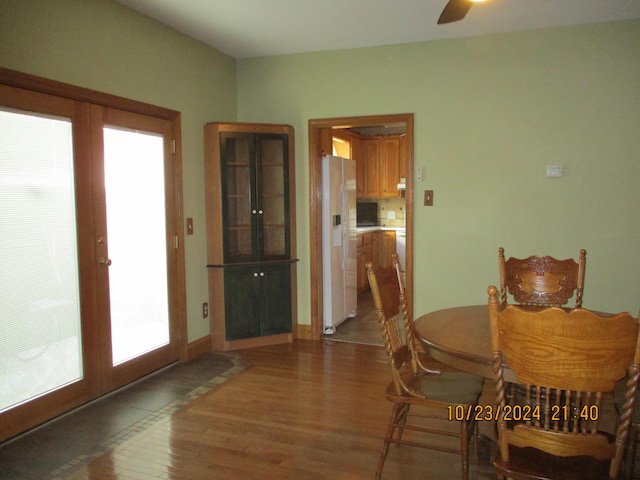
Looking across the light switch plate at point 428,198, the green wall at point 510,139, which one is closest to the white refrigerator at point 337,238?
the green wall at point 510,139

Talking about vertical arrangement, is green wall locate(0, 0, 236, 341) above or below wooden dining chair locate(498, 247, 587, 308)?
above

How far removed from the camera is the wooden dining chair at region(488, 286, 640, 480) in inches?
56.6

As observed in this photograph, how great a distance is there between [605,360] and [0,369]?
9.53 ft

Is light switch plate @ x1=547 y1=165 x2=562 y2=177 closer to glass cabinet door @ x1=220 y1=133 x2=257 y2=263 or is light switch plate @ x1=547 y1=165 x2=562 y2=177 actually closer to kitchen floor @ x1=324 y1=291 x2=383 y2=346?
kitchen floor @ x1=324 y1=291 x2=383 y2=346

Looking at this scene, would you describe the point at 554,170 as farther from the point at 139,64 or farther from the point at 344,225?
the point at 139,64

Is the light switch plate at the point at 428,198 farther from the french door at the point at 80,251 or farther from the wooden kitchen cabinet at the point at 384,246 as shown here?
the wooden kitchen cabinet at the point at 384,246

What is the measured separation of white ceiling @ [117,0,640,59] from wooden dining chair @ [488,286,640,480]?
266 cm

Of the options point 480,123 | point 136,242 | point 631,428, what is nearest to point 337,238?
point 480,123

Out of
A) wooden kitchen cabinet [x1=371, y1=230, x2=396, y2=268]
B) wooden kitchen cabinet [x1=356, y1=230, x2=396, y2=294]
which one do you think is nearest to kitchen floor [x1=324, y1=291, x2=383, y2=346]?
wooden kitchen cabinet [x1=356, y1=230, x2=396, y2=294]

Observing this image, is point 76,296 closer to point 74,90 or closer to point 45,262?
point 45,262

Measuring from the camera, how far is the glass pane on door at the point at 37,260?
2.69m

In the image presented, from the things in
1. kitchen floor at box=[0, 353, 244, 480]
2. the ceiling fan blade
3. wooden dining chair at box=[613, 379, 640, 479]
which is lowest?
kitchen floor at box=[0, 353, 244, 480]

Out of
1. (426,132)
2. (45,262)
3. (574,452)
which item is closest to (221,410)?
(45,262)

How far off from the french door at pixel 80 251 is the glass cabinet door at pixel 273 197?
80 centimetres
